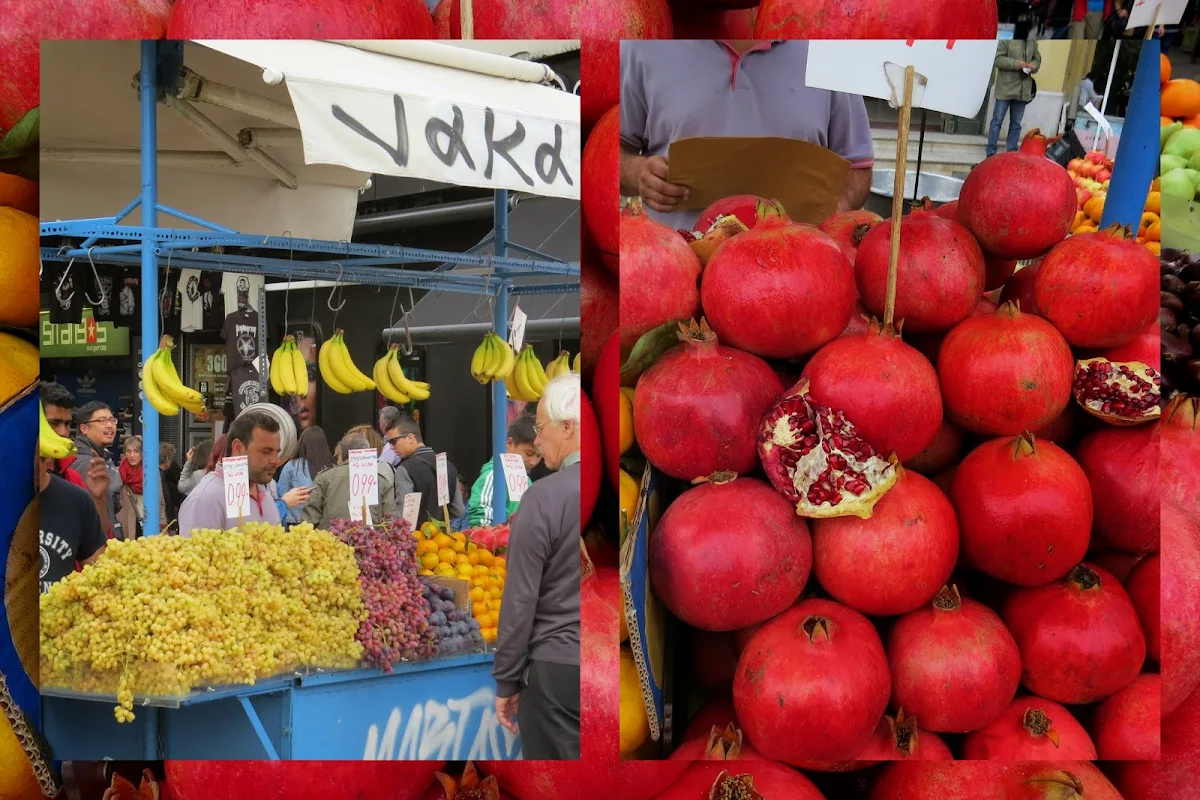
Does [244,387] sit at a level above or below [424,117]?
below

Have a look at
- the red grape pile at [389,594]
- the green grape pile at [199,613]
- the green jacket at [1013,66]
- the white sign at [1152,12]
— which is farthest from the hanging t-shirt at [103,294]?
the white sign at [1152,12]

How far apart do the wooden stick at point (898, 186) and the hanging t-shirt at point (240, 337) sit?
2.91 feet

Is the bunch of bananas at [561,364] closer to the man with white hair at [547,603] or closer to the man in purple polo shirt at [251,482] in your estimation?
the man with white hair at [547,603]

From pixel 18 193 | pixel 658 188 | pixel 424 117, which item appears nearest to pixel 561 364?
pixel 658 188

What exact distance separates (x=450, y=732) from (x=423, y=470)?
0.40m

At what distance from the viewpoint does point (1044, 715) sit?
4.23 ft

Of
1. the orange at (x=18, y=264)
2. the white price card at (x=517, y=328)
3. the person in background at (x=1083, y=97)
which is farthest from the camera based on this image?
the orange at (x=18, y=264)

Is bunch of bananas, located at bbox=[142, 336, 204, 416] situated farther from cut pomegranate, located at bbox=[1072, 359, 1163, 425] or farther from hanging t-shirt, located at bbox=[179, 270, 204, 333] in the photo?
cut pomegranate, located at bbox=[1072, 359, 1163, 425]

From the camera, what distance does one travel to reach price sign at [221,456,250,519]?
48.8 inches

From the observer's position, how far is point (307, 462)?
48.6 inches

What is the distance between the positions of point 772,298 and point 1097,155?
1.75 ft

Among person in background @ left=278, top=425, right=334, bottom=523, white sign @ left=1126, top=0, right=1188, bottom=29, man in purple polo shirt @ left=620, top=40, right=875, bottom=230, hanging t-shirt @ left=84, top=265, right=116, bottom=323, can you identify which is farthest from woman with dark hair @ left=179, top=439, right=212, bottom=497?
white sign @ left=1126, top=0, right=1188, bottom=29

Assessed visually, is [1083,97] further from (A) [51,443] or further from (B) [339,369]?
(A) [51,443]

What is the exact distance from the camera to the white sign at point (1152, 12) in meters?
1.33
